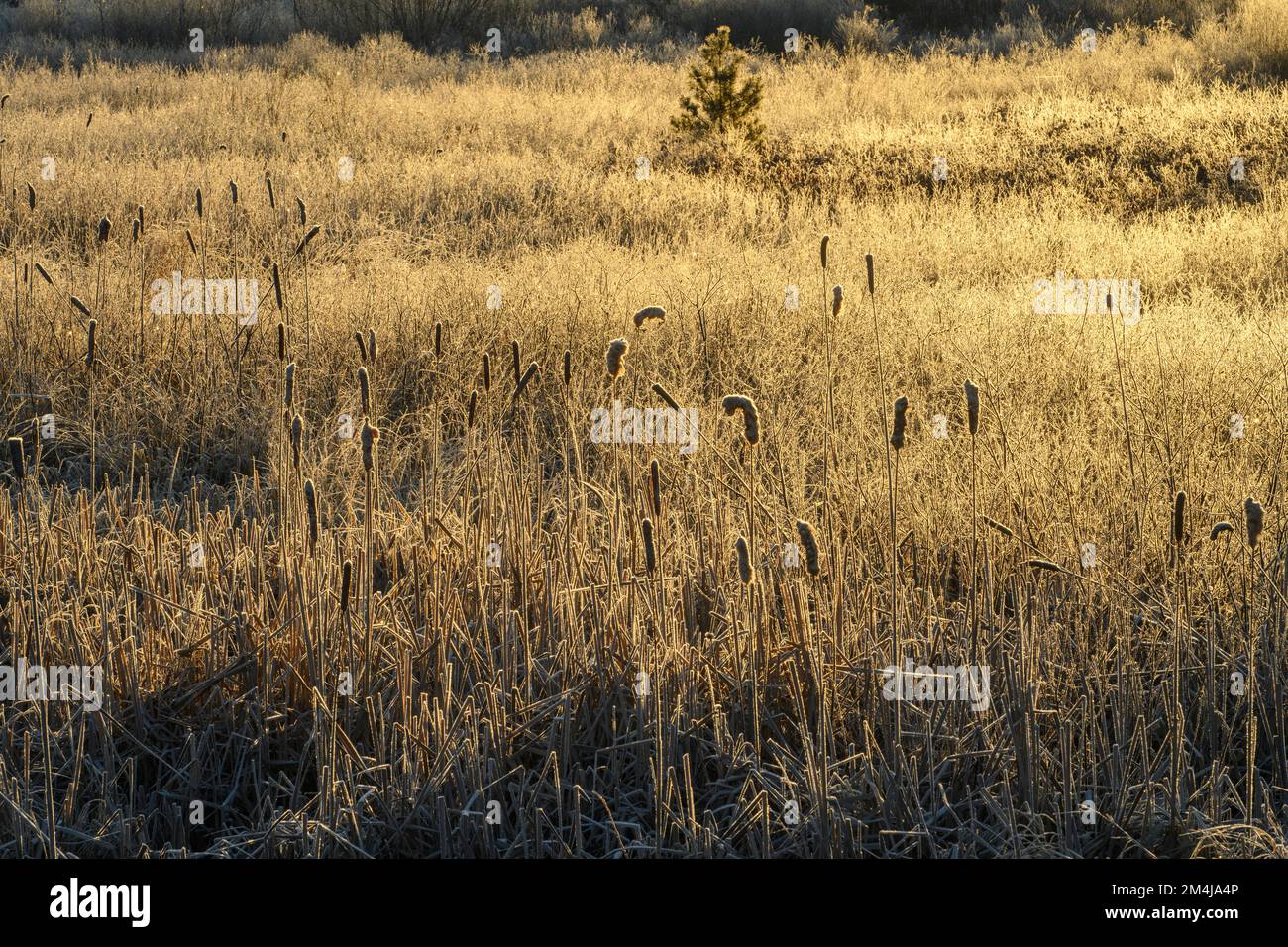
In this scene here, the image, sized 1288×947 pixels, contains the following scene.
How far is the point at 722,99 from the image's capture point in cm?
1118

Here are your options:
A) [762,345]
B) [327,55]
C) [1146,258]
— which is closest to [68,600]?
[762,345]

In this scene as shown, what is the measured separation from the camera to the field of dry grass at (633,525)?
2236 millimetres

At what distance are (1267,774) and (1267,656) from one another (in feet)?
0.94

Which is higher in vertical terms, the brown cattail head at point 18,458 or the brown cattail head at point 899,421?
the brown cattail head at point 899,421

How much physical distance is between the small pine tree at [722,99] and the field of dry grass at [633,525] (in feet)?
6.57

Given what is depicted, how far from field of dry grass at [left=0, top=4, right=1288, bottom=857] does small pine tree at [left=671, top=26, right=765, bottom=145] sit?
2.00m

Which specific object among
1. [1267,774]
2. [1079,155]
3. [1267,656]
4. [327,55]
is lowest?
[1267,774]

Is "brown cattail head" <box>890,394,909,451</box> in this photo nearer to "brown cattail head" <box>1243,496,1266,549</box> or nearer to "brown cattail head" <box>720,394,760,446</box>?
"brown cattail head" <box>720,394,760,446</box>

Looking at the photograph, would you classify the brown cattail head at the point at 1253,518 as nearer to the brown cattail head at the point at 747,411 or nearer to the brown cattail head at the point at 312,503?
the brown cattail head at the point at 747,411

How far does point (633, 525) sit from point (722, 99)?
29.5ft

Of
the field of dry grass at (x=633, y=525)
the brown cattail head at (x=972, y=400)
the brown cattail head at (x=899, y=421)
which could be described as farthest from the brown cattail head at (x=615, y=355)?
the brown cattail head at (x=972, y=400)

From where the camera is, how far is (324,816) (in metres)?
2.11

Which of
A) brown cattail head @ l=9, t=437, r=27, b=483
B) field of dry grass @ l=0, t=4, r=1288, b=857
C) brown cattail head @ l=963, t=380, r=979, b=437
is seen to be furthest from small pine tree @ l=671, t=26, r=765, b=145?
brown cattail head @ l=9, t=437, r=27, b=483
